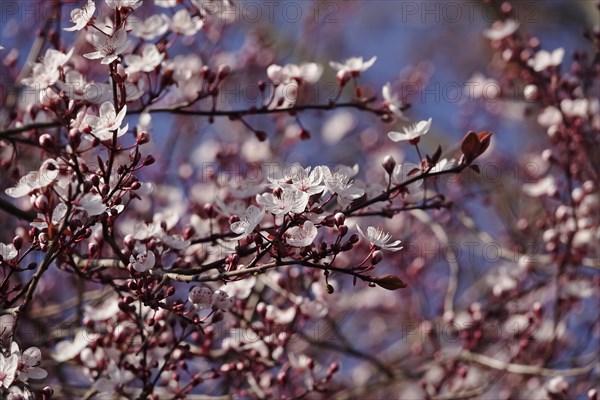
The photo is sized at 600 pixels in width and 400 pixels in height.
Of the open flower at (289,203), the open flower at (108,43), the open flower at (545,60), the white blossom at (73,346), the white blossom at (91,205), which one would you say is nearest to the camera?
the white blossom at (91,205)

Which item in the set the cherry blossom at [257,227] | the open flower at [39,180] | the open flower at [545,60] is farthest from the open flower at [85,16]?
the open flower at [545,60]

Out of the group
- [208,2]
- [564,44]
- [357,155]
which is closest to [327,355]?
[357,155]

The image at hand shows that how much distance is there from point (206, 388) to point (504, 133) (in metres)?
4.73

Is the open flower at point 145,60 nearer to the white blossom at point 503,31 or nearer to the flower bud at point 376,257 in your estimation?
the flower bud at point 376,257

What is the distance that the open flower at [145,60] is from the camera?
254 cm

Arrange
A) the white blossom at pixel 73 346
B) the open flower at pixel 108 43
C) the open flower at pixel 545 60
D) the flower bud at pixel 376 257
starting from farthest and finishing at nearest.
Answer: the open flower at pixel 545 60 → the white blossom at pixel 73 346 → the open flower at pixel 108 43 → the flower bud at pixel 376 257

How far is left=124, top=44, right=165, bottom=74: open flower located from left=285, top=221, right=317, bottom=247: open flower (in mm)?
881

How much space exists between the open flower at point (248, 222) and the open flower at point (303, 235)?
0.10 metres

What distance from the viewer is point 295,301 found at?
3.06 meters

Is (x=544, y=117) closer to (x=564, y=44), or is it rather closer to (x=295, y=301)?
(x=295, y=301)

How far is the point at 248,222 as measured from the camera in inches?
83.2

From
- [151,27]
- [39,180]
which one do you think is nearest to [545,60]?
[151,27]

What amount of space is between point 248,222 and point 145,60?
0.82m

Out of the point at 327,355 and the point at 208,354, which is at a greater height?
the point at 208,354
